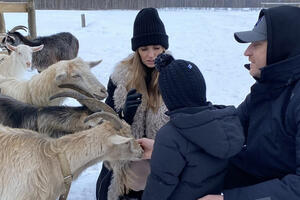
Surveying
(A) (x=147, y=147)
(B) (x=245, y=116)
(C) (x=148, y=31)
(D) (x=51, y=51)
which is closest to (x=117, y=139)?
(A) (x=147, y=147)

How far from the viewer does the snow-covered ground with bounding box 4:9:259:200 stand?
9195mm

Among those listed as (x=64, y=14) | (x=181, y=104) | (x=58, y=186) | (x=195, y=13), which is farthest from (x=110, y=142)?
(x=195, y=13)

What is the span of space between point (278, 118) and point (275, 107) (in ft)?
0.23

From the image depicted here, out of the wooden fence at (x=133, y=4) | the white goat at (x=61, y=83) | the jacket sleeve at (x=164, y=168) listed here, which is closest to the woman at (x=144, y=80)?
the white goat at (x=61, y=83)

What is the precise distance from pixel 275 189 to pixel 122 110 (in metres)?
1.68

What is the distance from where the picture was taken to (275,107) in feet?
6.36

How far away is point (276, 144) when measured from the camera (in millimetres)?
1923

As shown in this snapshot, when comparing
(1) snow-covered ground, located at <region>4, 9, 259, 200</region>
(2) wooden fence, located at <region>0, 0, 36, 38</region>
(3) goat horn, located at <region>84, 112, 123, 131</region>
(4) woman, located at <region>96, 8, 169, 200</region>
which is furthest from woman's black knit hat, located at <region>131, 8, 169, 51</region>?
(2) wooden fence, located at <region>0, 0, 36, 38</region>

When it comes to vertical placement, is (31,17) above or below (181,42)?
above

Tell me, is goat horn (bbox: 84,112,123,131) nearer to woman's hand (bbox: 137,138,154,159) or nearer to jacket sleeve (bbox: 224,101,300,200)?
woman's hand (bbox: 137,138,154,159)

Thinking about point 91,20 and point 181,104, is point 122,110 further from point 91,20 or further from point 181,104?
point 91,20

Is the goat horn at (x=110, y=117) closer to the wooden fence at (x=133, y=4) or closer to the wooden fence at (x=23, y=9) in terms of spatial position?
the wooden fence at (x=23, y=9)

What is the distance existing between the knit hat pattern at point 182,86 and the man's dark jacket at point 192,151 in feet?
0.18

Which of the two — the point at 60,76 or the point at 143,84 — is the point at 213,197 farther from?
the point at 60,76
